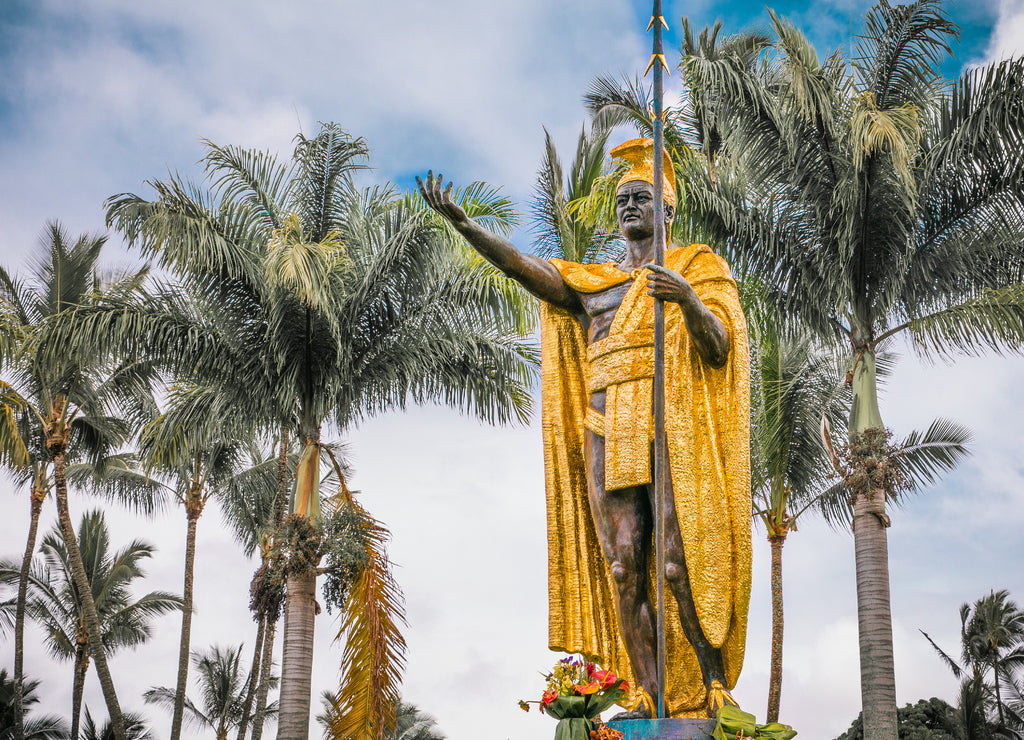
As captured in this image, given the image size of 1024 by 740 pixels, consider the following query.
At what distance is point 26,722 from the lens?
33.0 metres

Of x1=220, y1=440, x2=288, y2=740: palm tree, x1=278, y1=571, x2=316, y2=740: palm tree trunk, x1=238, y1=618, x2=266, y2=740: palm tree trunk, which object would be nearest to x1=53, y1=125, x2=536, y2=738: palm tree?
x1=278, y1=571, x2=316, y2=740: palm tree trunk

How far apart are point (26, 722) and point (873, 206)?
95.9 feet

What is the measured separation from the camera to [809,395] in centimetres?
2058

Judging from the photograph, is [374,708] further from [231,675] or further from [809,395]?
[231,675]

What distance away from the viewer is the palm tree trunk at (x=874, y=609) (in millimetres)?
14828

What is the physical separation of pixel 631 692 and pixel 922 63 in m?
13.0

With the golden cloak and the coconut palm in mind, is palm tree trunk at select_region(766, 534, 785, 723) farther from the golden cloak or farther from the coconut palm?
the golden cloak

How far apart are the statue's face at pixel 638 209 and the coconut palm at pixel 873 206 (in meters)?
9.03

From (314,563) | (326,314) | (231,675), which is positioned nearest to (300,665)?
(314,563)

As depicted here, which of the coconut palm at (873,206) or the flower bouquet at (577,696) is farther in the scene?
the coconut palm at (873,206)

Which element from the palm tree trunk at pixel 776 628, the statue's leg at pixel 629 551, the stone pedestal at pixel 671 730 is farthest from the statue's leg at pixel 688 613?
the palm tree trunk at pixel 776 628

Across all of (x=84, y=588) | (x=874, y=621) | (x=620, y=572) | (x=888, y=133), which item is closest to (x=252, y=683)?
(x=84, y=588)

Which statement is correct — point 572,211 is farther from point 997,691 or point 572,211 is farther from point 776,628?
point 997,691

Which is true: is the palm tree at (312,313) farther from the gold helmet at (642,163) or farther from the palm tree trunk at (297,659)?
the gold helmet at (642,163)
